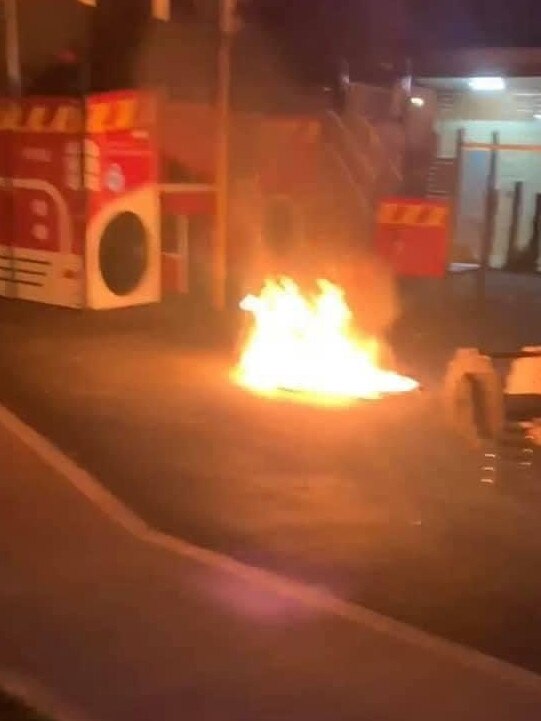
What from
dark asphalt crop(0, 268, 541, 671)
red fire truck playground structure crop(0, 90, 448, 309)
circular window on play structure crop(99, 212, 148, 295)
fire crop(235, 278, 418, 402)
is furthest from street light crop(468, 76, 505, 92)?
fire crop(235, 278, 418, 402)

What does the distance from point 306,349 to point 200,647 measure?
5.39m

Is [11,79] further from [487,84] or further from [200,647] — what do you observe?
[200,647]

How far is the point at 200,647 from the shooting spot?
15.2 feet

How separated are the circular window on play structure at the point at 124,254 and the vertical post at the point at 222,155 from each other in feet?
2.61

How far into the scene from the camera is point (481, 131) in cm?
1967

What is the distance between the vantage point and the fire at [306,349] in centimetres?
960

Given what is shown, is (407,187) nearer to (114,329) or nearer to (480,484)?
(114,329)

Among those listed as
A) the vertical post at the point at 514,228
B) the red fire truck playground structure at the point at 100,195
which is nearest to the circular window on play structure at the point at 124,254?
the red fire truck playground structure at the point at 100,195

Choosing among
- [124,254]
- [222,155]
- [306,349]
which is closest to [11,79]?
[124,254]

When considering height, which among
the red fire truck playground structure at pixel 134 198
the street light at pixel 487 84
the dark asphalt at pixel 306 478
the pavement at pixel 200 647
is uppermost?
the street light at pixel 487 84

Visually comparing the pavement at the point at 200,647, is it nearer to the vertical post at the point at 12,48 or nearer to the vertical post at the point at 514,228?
the vertical post at the point at 12,48

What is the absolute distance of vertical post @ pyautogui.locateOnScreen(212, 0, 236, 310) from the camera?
1283 cm

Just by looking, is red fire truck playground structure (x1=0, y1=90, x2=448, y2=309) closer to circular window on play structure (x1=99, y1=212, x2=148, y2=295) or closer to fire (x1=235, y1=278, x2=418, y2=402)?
circular window on play structure (x1=99, y1=212, x2=148, y2=295)

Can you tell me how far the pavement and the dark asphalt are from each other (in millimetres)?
325
